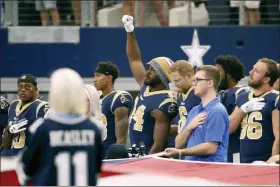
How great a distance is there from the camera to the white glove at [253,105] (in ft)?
32.4

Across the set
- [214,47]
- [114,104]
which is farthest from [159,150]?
[214,47]

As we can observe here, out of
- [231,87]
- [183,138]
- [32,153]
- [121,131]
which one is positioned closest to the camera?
[32,153]

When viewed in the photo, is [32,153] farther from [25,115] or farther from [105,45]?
[105,45]

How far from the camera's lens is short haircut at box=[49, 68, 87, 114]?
677cm

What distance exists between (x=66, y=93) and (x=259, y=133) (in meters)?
3.52

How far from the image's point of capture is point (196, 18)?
1820 centimetres

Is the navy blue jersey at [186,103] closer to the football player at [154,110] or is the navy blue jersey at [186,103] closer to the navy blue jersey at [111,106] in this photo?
the football player at [154,110]

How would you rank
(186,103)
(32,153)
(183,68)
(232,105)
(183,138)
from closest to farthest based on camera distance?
(32,153) → (183,138) → (183,68) → (186,103) → (232,105)

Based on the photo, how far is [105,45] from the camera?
1812 centimetres

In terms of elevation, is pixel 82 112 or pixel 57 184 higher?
pixel 82 112

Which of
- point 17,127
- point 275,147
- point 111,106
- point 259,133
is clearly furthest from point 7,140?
point 275,147

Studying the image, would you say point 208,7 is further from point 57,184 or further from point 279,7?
point 57,184

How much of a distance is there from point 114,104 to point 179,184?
501 centimetres

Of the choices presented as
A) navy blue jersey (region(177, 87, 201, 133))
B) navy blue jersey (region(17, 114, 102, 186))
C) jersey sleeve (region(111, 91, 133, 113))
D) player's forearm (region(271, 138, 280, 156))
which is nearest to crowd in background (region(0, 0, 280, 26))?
jersey sleeve (region(111, 91, 133, 113))
